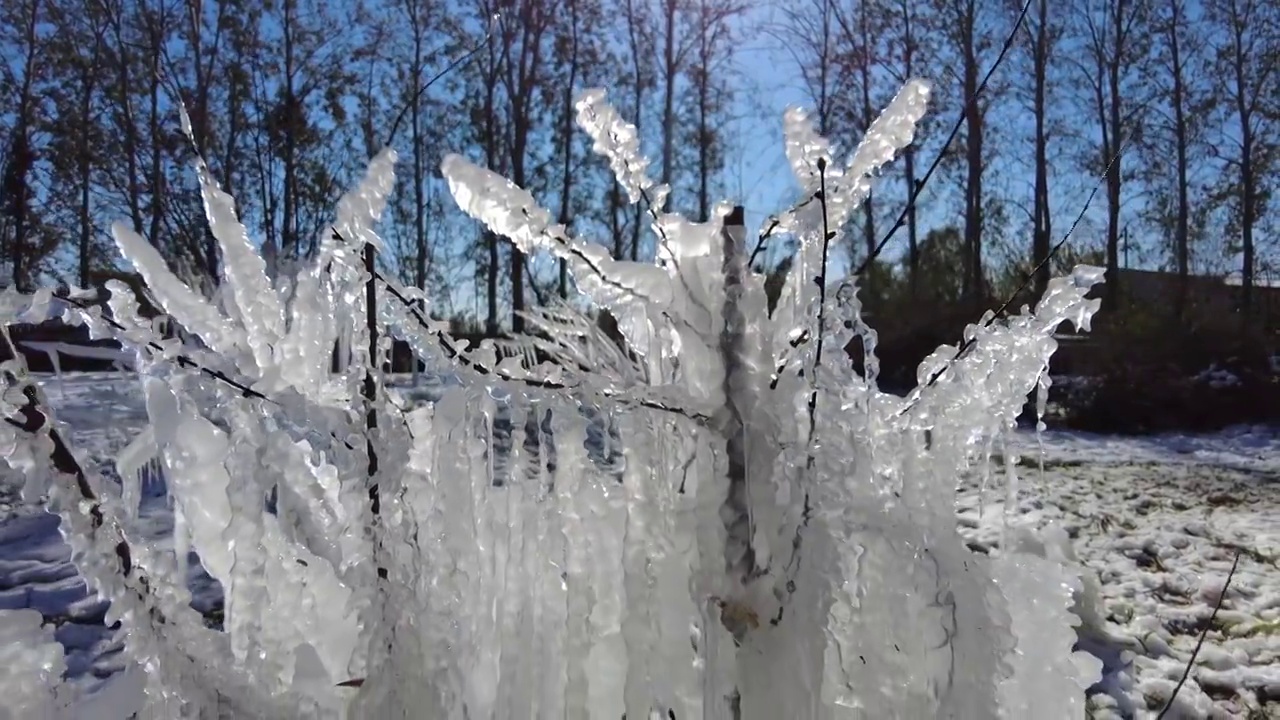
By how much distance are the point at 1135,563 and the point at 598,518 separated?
437 centimetres

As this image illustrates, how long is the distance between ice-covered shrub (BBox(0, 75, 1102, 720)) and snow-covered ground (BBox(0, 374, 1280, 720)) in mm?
173

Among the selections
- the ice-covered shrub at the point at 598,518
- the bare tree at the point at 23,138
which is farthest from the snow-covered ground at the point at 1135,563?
the bare tree at the point at 23,138

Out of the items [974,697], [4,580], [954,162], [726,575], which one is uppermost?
[954,162]

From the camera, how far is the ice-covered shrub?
72cm

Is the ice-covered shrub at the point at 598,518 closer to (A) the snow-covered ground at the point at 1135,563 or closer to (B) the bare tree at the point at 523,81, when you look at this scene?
(A) the snow-covered ground at the point at 1135,563

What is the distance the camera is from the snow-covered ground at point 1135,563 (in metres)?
2.82

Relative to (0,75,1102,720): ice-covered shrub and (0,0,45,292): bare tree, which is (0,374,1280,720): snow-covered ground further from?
(0,0,45,292): bare tree

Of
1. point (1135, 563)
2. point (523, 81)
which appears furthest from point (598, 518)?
point (523, 81)

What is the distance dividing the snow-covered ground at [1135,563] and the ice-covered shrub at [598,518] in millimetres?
173

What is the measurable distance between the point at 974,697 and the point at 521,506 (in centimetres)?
49

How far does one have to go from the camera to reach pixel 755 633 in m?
0.71

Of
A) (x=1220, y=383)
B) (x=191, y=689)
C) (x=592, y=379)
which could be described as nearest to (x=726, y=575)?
(x=592, y=379)

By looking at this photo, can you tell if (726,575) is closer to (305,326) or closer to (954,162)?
(305,326)

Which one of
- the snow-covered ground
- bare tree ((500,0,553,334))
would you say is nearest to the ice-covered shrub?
the snow-covered ground
